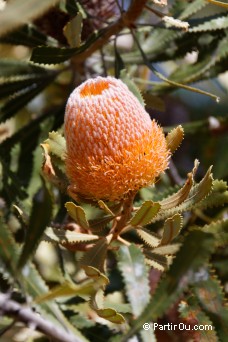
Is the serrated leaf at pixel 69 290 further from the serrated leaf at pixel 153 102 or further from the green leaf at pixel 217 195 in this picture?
the serrated leaf at pixel 153 102

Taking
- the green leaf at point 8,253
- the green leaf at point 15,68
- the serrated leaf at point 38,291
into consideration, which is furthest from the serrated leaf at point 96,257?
the green leaf at point 15,68

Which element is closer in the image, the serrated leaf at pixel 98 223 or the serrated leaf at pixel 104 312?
the serrated leaf at pixel 104 312

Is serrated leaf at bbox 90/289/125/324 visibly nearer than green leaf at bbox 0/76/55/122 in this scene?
Yes

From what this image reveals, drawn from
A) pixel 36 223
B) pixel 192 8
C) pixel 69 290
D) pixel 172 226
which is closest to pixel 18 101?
pixel 192 8

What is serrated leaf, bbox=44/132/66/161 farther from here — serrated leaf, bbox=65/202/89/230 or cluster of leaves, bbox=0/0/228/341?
serrated leaf, bbox=65/202/89/230

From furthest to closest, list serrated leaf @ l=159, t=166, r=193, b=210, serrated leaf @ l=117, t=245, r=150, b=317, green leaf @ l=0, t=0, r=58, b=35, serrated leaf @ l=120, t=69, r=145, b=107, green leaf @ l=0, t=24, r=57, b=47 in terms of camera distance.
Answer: green leaf @ l=0, t=24, r=57, b=47 < serrated leaf @ l=120, t=69, r=145, b=107 < serrated leaf @ l=159, t=166, r=193, b=210 < serrated leaf @ l=117, t=245, r=150, b=317 < green leaf @ l=0, t=0, r=58, b=35

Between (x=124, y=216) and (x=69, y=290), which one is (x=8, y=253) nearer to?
(x=69, y=290)

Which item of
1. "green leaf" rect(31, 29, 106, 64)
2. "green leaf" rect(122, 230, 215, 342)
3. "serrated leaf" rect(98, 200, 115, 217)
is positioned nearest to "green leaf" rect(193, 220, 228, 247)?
"serrated leaf" rect(98, 200, 115, 217)

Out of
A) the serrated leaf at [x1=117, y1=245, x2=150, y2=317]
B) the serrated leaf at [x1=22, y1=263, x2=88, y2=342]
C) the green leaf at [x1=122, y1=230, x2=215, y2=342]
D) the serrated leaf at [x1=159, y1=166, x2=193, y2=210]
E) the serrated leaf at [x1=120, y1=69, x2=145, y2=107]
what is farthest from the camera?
the serrated leaf at [x1=120, y1=69, x2=145, y2=107]
